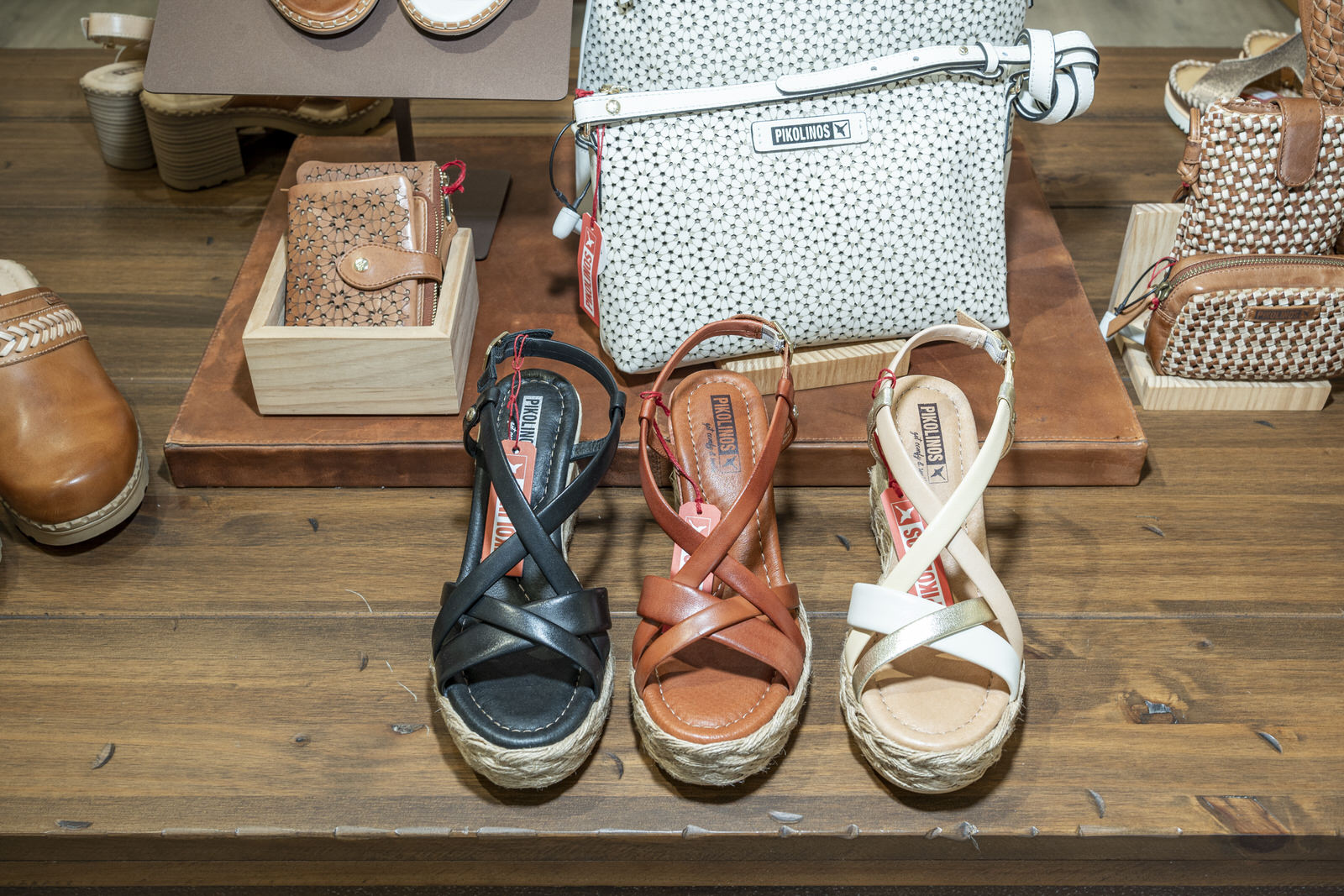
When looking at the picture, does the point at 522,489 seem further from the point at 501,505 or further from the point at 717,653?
the point at 717,653

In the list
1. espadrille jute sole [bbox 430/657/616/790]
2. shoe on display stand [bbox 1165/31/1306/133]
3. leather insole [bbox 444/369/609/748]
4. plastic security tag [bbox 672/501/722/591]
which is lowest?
espadrille jute sole [bbox 430/657/616/790]

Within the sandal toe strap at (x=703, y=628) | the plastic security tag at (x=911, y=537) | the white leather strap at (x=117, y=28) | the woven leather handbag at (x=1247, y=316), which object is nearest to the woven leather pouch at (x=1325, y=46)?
the woven leather handbag at (x=1247, y=316)

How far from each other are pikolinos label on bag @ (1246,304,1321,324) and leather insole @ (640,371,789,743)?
A: 1.73 ft

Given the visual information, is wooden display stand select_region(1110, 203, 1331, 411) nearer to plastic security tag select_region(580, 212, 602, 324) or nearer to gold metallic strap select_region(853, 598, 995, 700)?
gold metallic strap select_region(853, 598, 995, 700)

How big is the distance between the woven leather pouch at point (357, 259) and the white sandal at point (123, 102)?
1.74 ft

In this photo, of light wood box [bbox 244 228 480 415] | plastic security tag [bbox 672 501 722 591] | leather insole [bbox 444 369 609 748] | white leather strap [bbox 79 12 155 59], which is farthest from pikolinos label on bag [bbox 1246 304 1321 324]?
white leather strap [bbox 79 12 155 59]

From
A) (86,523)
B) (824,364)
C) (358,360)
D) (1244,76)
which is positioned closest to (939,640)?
(824,364)

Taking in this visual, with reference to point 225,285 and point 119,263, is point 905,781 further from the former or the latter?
point 119,263

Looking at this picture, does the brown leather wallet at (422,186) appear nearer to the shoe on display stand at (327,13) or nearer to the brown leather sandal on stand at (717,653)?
the shoe on display stand at (327,13)

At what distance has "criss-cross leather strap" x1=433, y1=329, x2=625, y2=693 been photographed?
0.85 m

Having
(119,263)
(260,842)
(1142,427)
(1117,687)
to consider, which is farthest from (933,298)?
(119,263)

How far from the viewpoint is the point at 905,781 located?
2.83ft

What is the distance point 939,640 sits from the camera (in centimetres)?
85

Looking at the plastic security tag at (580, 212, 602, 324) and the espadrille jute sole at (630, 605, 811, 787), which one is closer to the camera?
the espadrille jute sole at (630, 605, 811, 787)
